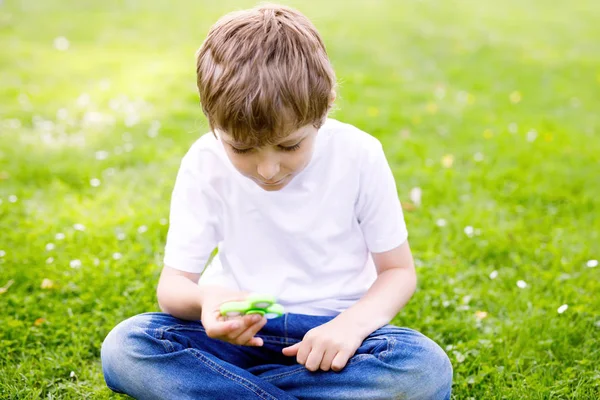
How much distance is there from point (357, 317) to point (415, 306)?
2.52 feet

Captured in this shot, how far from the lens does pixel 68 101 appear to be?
494 cm

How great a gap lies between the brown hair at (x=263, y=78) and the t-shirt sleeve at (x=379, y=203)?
0.29 metres

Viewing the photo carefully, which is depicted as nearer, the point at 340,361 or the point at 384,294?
the point at 340,361

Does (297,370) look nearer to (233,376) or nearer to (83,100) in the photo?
(233,376)

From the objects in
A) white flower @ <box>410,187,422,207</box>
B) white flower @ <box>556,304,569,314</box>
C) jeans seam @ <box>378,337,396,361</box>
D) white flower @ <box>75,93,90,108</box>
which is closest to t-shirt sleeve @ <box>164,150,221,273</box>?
jeans seam @ <box>378,337,396,361</box>

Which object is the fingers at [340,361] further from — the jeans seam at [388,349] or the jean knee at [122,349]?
the jean knee at [122,349]

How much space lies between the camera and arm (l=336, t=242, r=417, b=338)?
1924 mm

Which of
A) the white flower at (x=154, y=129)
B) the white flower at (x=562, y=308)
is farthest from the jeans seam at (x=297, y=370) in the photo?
the white flower at (x=154, y=129)

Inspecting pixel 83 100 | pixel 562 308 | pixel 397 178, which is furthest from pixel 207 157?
pixel 83 100

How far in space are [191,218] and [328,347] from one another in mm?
599

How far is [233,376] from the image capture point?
185 cm

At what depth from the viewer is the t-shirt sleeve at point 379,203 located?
2.00 m

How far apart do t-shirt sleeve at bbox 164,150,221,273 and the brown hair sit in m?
0.28

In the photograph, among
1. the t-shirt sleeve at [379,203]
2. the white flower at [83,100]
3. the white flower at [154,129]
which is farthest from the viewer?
the white flower at [83,100]
